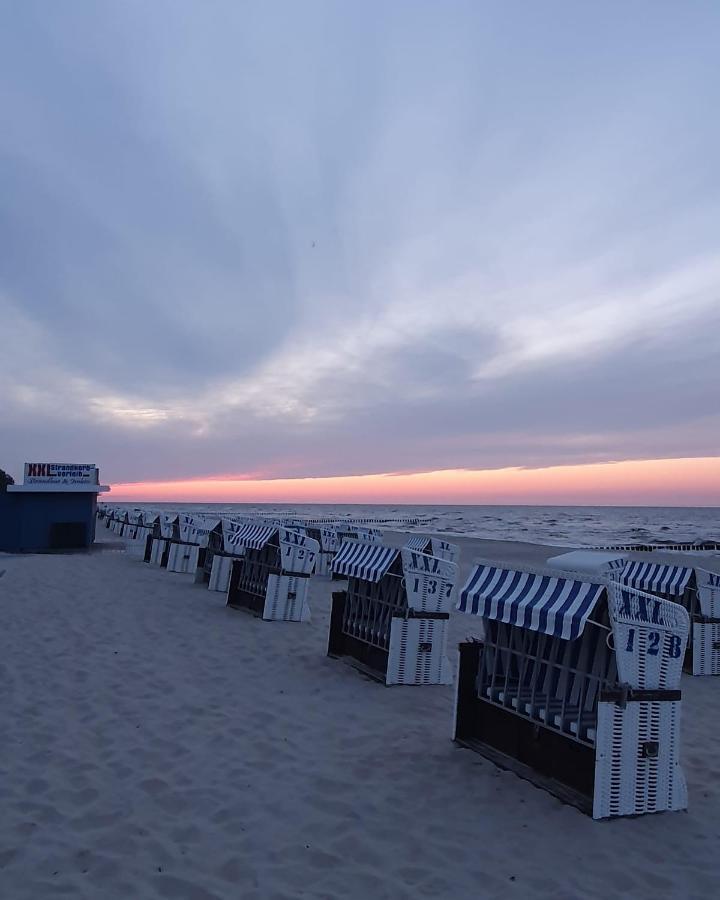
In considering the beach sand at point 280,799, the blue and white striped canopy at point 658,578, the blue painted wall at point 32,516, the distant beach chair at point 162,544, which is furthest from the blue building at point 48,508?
the blue and white striped canopy at point 658,578

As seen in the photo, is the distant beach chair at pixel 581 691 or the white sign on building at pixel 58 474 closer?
the distant beach chair at pixel 581 691

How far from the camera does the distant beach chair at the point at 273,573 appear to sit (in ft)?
44.6

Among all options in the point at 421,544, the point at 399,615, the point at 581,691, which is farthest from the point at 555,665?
the point at 421,544

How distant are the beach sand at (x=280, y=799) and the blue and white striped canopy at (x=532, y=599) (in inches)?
56.9

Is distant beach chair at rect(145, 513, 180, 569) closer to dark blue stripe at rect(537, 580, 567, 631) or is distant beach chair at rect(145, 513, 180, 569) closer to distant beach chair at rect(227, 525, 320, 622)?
distant beach chair at rect(227, 525, 320, 622)

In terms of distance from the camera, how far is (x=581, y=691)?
6094 millimetres

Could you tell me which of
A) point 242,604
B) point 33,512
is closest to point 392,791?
point 242,604

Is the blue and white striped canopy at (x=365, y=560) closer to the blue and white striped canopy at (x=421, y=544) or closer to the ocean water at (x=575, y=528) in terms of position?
the blue and white striped canopy at (x=421, y=544)

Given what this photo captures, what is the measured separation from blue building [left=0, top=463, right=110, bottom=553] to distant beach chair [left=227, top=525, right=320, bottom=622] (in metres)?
14.9

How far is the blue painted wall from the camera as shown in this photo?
2748 centimetres

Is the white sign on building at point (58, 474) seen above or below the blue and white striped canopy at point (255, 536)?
above

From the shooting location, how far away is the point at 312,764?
6.45m

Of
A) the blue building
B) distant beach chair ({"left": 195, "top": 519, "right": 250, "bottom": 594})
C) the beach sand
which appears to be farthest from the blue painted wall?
the beach sand

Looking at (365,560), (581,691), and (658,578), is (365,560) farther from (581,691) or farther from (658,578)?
(658,578)
